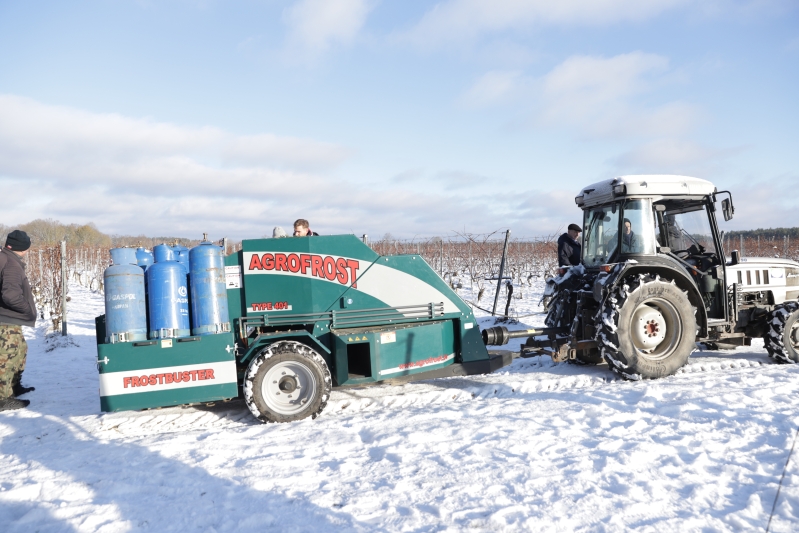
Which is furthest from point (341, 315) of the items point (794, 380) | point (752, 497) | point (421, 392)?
point (794, 380)

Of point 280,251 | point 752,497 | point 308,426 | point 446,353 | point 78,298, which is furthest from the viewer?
point 78,298

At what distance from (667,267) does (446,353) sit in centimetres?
286

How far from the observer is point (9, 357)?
5.90 metres

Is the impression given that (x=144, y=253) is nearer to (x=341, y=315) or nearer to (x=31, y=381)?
(x=341, y=315)

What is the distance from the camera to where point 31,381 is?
723 cm

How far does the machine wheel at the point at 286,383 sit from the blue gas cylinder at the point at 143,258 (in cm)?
153

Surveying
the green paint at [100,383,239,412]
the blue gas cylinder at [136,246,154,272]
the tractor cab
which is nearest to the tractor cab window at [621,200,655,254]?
the tractor cab

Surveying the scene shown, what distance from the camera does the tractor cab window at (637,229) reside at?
21.1 ft

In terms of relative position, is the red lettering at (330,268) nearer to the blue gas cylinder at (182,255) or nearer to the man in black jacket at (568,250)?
the blue gas cylinder at (182,255)

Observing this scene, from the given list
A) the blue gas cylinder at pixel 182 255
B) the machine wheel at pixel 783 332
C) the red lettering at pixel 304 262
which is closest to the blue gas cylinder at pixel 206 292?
the blue gas cylinder at pixel 182 255

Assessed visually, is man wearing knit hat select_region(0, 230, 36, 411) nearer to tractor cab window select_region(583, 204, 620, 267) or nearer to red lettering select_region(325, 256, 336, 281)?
red lettering select_region(325, 256, 336, 281)

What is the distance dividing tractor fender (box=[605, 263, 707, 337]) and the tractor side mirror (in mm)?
945

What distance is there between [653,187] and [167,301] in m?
5.59

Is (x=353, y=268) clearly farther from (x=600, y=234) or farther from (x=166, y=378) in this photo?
(x=600, y=234)
